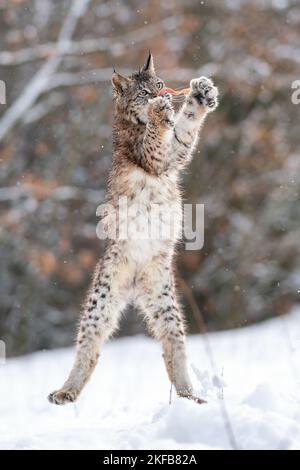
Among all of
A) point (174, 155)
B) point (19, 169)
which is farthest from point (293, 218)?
point (174, 155)

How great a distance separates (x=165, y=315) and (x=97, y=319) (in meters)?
0.50

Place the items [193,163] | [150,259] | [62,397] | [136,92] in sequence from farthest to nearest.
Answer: [193,163] → [136,92] → [150,259] → [62,397]

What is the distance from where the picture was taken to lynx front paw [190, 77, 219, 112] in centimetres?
584

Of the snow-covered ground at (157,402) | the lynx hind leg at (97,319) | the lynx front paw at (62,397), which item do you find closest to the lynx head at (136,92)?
the lynx hind leg at (97,319)

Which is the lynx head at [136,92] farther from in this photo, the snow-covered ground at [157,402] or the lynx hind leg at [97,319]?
the snow-covered ground at [157,402]

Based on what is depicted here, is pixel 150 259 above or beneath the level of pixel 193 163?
beneath

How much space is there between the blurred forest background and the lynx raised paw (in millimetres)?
9399

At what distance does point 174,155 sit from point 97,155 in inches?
425

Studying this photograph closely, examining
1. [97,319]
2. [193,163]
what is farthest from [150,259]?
[193,163]

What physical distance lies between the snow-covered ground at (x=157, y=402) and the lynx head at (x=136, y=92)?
204 centimetres

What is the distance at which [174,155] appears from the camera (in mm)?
5961

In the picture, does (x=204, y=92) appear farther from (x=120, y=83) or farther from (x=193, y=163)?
(x=193, y=163)

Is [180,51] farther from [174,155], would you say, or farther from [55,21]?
[174,155]

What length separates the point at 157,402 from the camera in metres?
6.15
